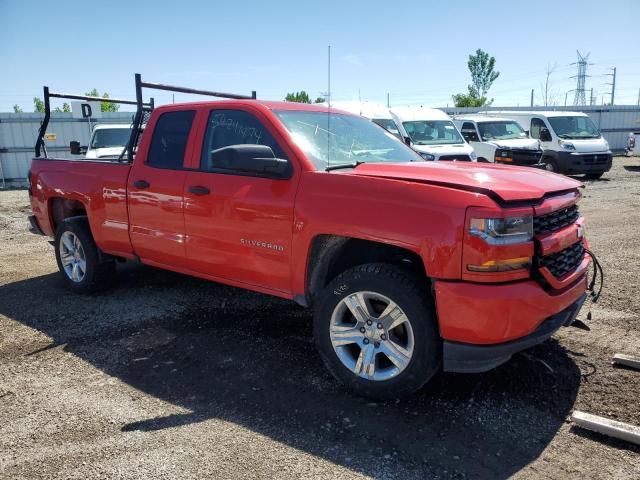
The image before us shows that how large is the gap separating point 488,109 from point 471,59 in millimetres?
41440

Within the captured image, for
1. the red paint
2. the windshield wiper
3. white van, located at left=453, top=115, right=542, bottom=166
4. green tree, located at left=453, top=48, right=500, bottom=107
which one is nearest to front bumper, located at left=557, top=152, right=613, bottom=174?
white van, located at left=453, top=115, right=542, bottom=166

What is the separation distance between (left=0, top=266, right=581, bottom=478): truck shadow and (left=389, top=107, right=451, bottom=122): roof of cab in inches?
407

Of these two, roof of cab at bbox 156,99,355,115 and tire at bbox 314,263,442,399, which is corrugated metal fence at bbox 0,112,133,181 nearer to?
roof of cab at bbox 156,99,355,115

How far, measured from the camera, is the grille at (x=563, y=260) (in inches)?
126

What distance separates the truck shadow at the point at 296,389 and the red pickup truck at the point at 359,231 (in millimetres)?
290

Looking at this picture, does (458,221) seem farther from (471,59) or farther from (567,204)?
(471,59)

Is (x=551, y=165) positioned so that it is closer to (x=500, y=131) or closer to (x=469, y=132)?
(x=500, y=131)

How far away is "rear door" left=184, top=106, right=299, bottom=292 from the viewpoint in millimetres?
3829

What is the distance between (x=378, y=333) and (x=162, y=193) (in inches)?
92.0

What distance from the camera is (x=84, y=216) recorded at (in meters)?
5.78

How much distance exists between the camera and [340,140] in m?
4.32

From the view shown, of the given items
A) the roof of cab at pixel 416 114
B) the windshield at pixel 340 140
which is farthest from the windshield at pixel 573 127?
the windshield at pixel 340 140

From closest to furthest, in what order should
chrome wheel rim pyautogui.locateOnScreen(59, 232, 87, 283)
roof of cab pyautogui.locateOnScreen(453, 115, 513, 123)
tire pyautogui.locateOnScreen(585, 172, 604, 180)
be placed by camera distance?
chrome wheel rim pyautogui.locateOnScreen(59, 232, 87, 283) → roof of cab pyautogui.locateOnScreen(453, 115, 513, 123) → tire pyautogui.locateOnScreen(585, 172, 604, 180)

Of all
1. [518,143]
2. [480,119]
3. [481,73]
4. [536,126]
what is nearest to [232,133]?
[518,143]
